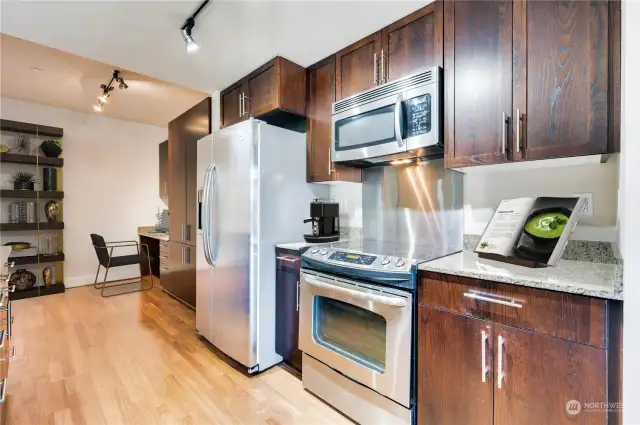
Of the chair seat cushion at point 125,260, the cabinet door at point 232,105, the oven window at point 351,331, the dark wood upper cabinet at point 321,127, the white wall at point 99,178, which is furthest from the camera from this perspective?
the white wall at point 99,178

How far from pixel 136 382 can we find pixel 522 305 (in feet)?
7.66

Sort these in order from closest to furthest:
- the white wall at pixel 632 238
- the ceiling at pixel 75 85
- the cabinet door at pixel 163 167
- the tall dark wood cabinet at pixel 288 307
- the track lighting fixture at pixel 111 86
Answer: the white wall at pixel 632 238 < the tall dark wood cabinet at pixel 288 307 < the ceiling at pixel 75 85 < the track lighting fixture at pixel 111 86 < the cabinet door at pixel 163 167

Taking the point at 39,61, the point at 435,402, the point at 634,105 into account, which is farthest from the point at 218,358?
the point at 39,61

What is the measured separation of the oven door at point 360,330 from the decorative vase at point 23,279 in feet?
14.1

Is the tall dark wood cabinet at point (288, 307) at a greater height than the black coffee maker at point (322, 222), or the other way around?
the black coffee maker at point (322, 222)

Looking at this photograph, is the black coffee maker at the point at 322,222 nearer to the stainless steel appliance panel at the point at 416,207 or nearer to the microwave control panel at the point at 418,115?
the stainless steel appliance panel at the point at 416,207

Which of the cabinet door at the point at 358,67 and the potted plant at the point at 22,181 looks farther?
the potted plant at the point at 22,181

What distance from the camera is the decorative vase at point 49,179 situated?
4.11 metres

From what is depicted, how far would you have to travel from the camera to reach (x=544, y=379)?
109 cm

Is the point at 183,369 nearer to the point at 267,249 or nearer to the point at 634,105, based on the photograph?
the point at 267,249

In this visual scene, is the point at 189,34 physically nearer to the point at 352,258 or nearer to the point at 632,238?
the point at 352,258

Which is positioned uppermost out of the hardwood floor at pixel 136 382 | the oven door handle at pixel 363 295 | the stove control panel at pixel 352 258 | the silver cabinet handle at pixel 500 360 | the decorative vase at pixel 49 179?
the decorative vase at pixel 49 179

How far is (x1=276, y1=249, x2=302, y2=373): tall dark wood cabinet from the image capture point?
2.08 m

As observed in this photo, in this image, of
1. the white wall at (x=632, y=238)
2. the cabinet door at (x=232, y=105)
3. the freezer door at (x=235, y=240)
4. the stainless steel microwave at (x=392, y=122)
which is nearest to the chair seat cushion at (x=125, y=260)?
the freezer door at (x=235, y=240)
